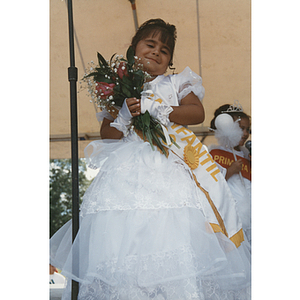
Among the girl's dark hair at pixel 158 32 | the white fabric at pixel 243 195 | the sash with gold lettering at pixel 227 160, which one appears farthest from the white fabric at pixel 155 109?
the sash with gold lettering at pixel 227 160

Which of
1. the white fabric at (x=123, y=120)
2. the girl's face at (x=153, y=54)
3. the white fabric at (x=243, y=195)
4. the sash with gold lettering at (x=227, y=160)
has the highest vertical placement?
the girl's face at (x=153, y=54)

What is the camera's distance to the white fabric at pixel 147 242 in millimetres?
1258

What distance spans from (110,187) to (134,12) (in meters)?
2.35

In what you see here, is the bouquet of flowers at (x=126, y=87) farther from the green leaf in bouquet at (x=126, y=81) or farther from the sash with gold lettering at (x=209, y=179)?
the sash with gold lettering at (x=209, y=179)

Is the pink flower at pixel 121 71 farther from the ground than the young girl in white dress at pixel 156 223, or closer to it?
farther from the ground

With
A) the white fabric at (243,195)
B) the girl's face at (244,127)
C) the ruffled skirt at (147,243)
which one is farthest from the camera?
the girl's face at (244,127)

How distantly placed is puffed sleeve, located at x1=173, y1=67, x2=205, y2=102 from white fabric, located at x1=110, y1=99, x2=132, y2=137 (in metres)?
0.37

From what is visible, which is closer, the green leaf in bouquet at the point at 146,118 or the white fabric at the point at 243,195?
the green leaf in bouquet at the point at 146,118

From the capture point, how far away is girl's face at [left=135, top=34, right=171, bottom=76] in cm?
190

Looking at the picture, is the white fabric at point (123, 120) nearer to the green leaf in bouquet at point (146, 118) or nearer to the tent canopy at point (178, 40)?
the green leaf in bouquet at point (146, 118)

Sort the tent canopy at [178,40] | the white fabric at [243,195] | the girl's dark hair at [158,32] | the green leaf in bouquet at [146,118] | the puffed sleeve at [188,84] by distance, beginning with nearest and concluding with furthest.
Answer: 1. the green leaf in bouquet at [146,118]
2. the puffed sleeve at [188,84]
3. the girl's dark hair at [158,32]
4. the white fabric at [243,195]
5. the tent canopy at [178,40]

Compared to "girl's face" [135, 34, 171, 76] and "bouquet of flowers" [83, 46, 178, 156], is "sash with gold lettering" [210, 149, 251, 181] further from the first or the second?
"bouquet of flowers" [83, 46, 178, 156]
